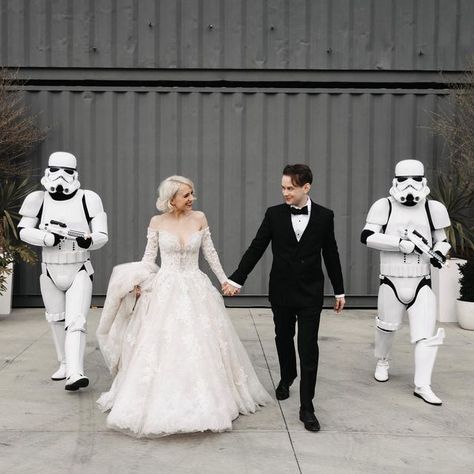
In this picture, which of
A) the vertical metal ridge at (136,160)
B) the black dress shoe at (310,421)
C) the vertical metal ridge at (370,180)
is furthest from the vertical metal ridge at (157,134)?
the black dress shoe at (310,421)

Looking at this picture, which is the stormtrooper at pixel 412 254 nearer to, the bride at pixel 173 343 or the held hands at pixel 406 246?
the held hands at pixel 406 246

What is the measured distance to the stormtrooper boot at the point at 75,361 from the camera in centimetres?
478

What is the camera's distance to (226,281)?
14.8 feet

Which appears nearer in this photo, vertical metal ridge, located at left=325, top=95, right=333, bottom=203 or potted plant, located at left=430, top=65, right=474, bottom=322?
potted plant, located at left=430, top=65, right=474, bottom=322

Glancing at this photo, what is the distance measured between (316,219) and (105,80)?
5855mm

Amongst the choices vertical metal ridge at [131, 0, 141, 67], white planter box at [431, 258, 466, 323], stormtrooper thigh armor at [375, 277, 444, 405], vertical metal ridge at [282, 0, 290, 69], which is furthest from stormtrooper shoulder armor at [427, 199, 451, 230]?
vertical metal ridge at [131, 0, 141, 67]

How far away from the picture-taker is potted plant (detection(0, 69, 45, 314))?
7.96 m

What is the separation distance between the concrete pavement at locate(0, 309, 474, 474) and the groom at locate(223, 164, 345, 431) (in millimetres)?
397

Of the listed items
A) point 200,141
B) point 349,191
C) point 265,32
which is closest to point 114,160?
point 200,141

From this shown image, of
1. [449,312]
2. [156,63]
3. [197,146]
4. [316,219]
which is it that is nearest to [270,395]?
[316,219]

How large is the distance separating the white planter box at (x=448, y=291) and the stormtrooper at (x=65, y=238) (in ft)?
16.3

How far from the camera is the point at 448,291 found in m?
8.14

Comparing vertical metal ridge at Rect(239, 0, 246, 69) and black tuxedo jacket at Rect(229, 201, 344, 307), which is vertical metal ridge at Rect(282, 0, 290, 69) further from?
black tuxedo jacket at Rect(229, 201, 344, 307)

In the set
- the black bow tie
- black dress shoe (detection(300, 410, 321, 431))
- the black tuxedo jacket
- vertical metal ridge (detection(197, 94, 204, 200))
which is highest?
vertical metal ridge (detection(197, 94, 204, 200))
